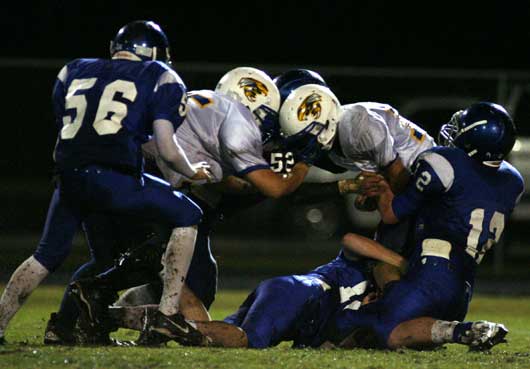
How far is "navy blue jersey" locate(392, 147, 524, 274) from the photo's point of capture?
5.54 meters

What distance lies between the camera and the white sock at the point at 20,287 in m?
5.27

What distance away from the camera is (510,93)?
11.1 m

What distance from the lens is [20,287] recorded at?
527 centimetres

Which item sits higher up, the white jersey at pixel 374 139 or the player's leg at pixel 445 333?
the white jersey at pixel 374 139

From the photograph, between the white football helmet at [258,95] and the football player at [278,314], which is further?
the white football helmet at [258,95]

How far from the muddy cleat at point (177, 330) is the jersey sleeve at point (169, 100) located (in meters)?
0.91

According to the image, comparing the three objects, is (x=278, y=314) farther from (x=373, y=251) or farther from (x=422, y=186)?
(x=422, y=186)

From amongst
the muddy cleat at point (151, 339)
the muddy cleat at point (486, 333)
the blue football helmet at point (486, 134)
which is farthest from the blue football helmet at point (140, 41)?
the muddy cleat at point (486, 333)

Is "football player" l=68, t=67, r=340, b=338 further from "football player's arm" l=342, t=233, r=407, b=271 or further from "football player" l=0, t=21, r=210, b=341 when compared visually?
"football player's arm" l=342, t=233, r=407, b=271

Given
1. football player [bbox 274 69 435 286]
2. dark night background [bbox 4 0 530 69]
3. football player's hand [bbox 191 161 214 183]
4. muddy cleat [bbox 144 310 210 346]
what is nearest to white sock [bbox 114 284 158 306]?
muddy cleat [bbox 144 310 210 346]

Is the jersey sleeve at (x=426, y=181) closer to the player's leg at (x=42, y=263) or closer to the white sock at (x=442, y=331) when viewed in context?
the white sock at (x=442, y=331)

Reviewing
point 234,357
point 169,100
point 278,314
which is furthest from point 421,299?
point 169,100

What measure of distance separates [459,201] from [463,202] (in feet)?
0.07

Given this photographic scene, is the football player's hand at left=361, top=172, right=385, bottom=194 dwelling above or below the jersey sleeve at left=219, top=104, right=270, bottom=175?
below
